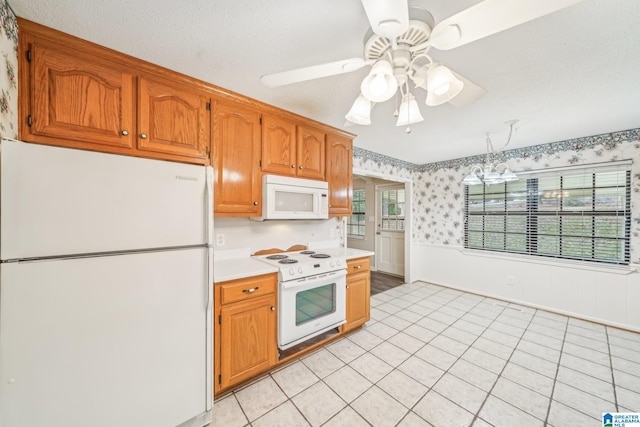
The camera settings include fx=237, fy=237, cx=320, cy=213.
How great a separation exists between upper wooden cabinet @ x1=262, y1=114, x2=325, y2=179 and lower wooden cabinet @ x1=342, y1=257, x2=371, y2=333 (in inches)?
42.0

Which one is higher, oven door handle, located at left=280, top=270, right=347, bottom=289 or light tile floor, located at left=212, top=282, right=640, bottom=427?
oven door handle, located at left=280, top=270, right=347, bottom=289

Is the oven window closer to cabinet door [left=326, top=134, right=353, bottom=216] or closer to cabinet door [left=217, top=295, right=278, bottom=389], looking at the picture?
cabinet door [left=217, top=295, right=278, bottom=389]

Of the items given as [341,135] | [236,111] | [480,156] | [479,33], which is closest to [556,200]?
[480,156]

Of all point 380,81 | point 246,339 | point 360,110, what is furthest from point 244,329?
point 380,81

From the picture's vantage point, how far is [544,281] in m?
3.29

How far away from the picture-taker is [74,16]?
1208 mm

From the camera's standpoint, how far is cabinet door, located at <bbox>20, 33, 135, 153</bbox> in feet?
4.16

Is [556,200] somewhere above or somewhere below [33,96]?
below

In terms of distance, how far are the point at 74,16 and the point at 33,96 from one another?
473 millimetres

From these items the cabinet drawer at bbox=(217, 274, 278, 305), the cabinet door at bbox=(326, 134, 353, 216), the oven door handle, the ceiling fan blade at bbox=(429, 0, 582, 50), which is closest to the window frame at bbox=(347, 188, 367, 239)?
the cabinet door at bbox=(326, 134, 353, 216)

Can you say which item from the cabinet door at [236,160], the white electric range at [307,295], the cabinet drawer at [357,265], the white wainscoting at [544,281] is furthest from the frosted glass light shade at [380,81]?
the white wainscoting at [544,281]

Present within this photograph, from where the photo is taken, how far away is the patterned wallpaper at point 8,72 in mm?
1085

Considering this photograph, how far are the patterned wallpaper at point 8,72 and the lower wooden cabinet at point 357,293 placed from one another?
2.48m

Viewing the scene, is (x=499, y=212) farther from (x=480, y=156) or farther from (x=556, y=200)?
(x=480, y=156)
